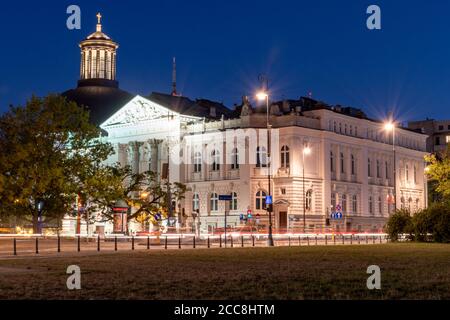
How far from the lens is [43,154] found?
230 ft

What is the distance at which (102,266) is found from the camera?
2706 centimetres

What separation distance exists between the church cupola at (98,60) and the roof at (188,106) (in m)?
26.4

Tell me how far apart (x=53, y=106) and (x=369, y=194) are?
53.7 m

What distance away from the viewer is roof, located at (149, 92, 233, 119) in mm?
106875

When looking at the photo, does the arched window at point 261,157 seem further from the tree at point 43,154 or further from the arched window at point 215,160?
the tree at point 43,154

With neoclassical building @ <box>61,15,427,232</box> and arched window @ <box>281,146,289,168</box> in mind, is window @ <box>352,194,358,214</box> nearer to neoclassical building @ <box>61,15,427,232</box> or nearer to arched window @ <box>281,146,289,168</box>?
neoclassical building @ <box>61,15,427,232</box>

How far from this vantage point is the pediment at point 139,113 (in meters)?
106

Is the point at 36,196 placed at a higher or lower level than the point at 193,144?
lower

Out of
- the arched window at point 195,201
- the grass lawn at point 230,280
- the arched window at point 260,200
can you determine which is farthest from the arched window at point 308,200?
the grass lawn at point 230,280

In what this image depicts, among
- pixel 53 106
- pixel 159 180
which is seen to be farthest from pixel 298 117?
pixel 53 106

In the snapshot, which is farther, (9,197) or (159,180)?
(159,180)

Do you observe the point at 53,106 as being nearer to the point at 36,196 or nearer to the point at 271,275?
the point at 36,196

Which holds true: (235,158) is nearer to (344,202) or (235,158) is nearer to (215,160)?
(215,160)
